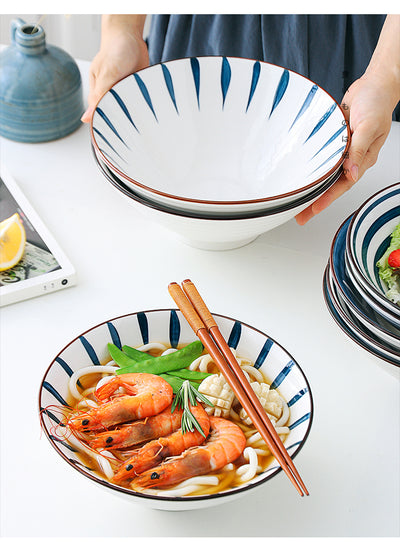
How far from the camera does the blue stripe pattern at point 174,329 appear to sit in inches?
31.9

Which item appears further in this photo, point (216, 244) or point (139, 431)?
point (216, 244)

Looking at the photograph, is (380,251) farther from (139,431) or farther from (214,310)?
(139,431)

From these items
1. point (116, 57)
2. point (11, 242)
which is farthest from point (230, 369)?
point (116, 57)

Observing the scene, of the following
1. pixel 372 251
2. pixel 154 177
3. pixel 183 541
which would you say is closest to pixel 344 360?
pixel 372 251

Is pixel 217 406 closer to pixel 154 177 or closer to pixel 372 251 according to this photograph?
pixel 372 251

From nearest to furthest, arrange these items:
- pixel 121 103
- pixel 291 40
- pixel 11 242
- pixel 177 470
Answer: pixel 177 470 < pixel 11 242 < pixel 121 103 < pixel 291 40

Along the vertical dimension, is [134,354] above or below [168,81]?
below

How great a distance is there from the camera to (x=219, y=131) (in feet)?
3.91

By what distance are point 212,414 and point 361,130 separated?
1.79ft

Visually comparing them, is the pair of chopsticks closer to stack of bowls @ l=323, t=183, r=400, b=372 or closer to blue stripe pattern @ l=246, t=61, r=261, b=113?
stack of bowls @ l=323, t=183, r=400, b=372

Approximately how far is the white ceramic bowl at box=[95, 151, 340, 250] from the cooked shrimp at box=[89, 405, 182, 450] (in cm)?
30

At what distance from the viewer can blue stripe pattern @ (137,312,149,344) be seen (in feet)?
2.62

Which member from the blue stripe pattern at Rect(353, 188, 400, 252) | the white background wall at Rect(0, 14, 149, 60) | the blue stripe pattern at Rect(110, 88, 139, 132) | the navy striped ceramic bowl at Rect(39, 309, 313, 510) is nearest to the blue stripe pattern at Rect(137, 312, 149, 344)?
the navy striped ceramic bowl at Rect(39, 309, 313, 510)

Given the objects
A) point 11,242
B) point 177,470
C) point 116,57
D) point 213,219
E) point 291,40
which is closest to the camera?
point 177,470
